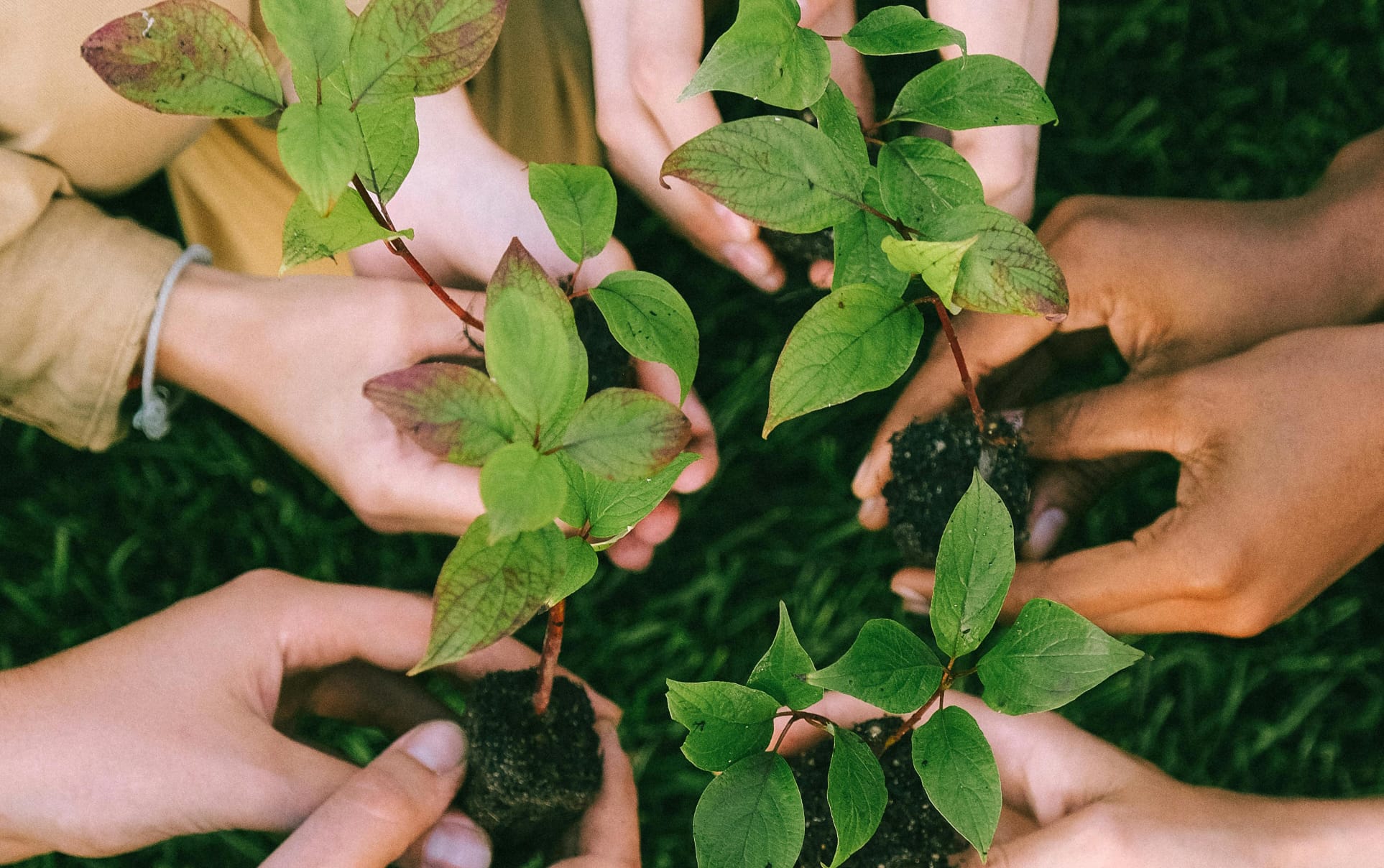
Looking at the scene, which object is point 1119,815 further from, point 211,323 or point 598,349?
point 211,323

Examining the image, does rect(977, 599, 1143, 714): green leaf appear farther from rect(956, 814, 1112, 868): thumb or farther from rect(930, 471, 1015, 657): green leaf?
rect(956, 814, 1112, 868): thumb

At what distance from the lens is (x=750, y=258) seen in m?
1.11

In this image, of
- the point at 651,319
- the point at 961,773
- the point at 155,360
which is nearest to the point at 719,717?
the point at 961,773

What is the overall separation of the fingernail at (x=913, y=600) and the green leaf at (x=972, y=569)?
1.68 ft

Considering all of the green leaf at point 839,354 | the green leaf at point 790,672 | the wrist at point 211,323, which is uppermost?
the green leaf at point 839,354

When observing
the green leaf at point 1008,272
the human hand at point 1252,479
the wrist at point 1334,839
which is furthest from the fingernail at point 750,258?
the wrist at point 1334,839

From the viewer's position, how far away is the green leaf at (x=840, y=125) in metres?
0.64

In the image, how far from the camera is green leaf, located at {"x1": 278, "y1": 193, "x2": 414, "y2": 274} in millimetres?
596

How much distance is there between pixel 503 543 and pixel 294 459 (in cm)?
94

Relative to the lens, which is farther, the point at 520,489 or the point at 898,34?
the point at 898,34

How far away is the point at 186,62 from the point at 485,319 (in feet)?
0.79

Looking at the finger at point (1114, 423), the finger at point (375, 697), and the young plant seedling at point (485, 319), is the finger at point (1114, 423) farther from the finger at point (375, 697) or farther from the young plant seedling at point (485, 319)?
the finger at point (375, 697)

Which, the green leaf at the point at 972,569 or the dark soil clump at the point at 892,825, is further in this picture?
the dark soil clump at the point at 892,825

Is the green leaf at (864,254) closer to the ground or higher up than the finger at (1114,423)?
higher up
